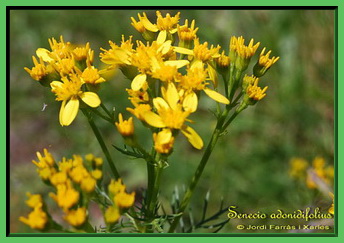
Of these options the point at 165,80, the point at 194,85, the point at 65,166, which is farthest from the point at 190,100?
the point at 65,166

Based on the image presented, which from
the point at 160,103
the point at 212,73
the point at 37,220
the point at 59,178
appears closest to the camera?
the point at 37,220

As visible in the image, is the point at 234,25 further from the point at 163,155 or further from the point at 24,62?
the point at 163,155

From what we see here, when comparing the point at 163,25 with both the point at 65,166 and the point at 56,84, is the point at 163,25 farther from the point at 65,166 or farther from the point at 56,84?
the point at 65,166

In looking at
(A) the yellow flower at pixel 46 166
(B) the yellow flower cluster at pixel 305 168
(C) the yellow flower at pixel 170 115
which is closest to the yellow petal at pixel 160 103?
(C) the yellow flower at pixel 170 115

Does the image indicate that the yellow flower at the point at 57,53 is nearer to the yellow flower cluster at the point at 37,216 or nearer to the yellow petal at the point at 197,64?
the yellow petal at the point at 197,64

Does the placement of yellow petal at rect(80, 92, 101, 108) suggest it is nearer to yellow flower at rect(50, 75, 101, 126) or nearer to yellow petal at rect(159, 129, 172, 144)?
yellow flower at rect(50, 75, 101, 126)
